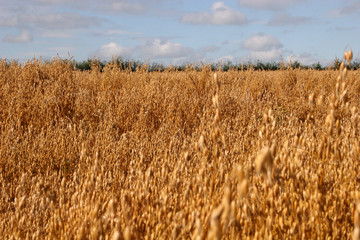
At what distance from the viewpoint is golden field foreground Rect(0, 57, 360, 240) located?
147 centimetres

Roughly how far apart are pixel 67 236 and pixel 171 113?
2.91 metres

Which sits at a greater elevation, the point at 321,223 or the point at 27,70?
the point at 27,70

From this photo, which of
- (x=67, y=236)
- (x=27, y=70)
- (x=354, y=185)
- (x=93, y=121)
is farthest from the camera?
(x=27, y=70)

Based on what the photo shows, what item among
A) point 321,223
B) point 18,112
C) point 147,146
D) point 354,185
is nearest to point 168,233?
point 321,223

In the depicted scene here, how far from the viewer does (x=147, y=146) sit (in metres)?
3.42

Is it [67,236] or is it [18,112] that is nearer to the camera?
[67,236]

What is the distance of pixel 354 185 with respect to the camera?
1968 millimetres

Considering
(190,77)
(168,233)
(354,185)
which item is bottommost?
(168,233)

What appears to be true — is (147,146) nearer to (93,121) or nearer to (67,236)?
(93,121)

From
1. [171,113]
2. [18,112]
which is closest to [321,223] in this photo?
[171,113]

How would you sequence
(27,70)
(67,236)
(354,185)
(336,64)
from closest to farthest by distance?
1. (67,236)
2. (354,185)
3. (27,70)
4. (336,64)

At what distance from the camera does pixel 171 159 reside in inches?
104

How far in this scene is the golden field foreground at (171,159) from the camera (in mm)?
1470

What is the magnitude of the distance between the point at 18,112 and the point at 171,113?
1.82 m
